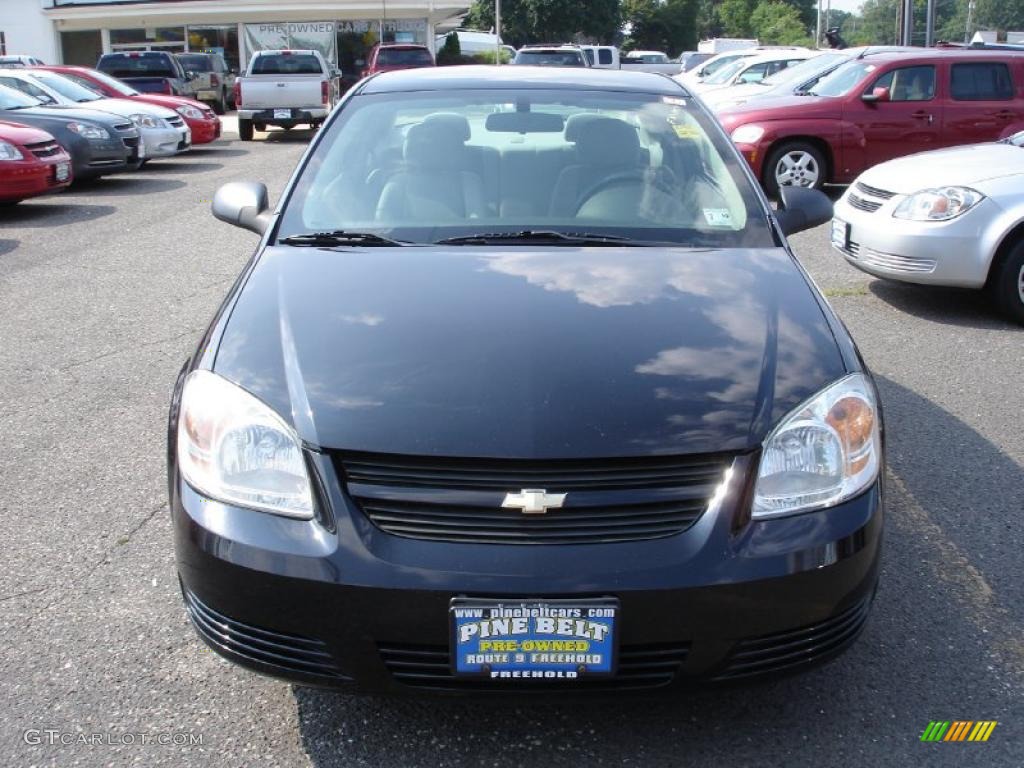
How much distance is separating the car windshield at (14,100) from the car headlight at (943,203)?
11.7 meters

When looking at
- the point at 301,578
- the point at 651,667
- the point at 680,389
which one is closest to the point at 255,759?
the point at 301,578

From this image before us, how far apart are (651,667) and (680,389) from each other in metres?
0.67

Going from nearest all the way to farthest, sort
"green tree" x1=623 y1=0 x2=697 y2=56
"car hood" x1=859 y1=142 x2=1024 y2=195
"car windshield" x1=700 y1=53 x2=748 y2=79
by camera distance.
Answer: "car hood" x1=859 y1=142 x2=1024 y2=195 → "car windshield" x1=700 y1=53 x2=748 y2=79 → "green tree" x1=623 y1=0 x2=697 y2=56

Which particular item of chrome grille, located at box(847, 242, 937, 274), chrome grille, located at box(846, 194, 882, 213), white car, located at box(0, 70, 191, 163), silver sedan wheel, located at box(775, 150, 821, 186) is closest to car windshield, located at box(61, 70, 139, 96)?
white car, located at box(0, 70, 191, 163)

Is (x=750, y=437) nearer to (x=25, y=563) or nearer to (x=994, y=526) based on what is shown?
(x=994, y=526)

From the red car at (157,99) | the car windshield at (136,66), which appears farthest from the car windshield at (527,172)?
the car windshield at (136,66)

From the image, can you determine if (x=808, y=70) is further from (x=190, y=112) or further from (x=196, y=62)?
(x=196, y=62)

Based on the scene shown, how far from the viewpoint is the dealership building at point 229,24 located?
37.3 m

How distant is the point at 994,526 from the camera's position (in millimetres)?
4082

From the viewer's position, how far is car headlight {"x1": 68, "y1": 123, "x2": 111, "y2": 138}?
13.8 metres

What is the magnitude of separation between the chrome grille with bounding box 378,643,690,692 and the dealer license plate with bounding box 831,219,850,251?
18.6 feet

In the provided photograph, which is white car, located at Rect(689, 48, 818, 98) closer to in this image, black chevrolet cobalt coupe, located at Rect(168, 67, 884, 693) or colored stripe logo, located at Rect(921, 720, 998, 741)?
black chevrolet cobalt coupe, located at Rect(168, 67, 884, 693)

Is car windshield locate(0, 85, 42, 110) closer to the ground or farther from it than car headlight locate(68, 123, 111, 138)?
farther from it

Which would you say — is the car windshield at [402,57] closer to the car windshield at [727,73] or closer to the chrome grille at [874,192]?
the car windshield at [727,73]
